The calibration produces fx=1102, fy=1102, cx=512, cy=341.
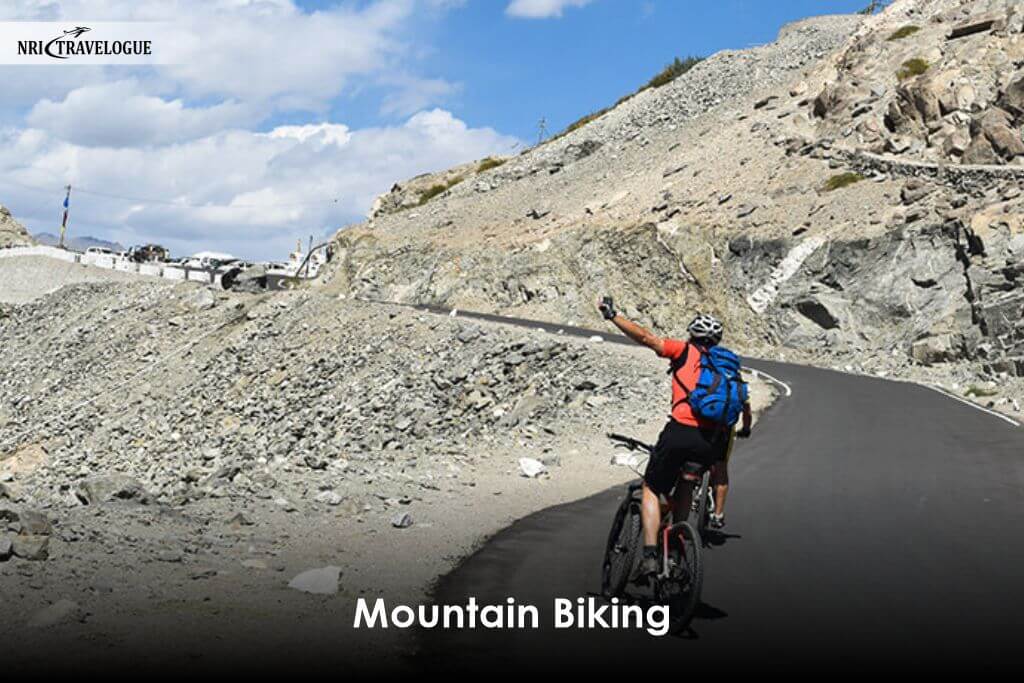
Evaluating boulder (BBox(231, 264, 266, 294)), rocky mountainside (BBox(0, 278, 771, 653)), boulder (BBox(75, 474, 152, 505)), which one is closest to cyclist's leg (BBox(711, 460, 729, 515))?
rocky mountainside (BBox(0, 278, 771, 653))

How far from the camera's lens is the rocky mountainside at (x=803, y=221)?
118 feet

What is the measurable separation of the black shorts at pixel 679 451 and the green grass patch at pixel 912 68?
156ft

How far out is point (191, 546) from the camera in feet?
28.2

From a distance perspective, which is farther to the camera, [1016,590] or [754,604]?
[1016,590]

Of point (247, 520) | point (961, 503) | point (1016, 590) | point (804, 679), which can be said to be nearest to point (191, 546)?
point (247, 520)

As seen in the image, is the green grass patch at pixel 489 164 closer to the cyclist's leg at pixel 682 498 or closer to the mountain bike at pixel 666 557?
the mountain bike at pixel 666 557

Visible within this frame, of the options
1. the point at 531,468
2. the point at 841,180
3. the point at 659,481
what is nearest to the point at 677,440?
the point at 659,481

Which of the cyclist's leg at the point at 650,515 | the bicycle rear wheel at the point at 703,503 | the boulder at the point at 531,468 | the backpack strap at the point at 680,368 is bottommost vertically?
the cyclist's leg at the point at 650,515

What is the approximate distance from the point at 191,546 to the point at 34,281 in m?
62.1

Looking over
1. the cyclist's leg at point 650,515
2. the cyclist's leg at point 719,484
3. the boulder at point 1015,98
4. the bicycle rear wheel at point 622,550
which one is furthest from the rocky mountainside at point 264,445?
the boulder at point 1015,98

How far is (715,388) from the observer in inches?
267

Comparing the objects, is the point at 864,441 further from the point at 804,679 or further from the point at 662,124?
the point at 662,124

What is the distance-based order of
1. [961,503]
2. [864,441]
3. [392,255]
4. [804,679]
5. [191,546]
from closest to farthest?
[804,679] → [191,546] → [961,503] → [864,441] → [392,255]

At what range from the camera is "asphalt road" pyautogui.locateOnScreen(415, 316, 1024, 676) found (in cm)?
614
